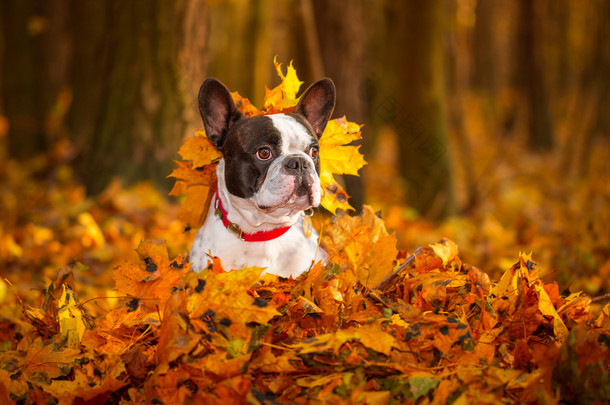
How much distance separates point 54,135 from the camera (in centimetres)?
1152

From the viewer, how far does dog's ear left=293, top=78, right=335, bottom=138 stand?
3244 millimetres

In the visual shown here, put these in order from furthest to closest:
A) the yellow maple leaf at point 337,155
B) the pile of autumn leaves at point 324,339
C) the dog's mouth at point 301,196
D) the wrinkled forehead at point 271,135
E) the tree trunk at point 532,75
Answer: the tree trunk at point 532,75
the yellow maple leaf at point 337,155
the wrinkled forehead at point 271,135
the dog's mouth at point 301,196
the pile of autumn leaves at point 324,339

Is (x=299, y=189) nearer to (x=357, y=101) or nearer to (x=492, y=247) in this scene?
(x=492, y=247)

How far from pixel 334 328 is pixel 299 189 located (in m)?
0.74

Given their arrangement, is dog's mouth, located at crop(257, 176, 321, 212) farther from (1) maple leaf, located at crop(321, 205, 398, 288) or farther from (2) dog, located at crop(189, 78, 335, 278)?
(1) maple leaf, located at crop(321, 205, 398, 288)

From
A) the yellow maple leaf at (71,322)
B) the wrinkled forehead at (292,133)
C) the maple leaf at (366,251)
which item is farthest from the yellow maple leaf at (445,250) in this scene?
the yellow maple leaf at (71,322)

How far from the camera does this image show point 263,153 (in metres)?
3.04

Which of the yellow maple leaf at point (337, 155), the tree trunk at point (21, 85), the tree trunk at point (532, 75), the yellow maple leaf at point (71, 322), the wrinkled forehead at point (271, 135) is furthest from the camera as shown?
the tree trunk at point (532, 75)

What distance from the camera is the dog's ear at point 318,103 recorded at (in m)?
3.24

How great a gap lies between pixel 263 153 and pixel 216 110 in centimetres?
38

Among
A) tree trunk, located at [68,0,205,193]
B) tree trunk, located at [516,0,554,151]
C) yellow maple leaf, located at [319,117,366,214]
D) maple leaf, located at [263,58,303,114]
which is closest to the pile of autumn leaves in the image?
yellow maple leaf, located at [319,117,366,214]

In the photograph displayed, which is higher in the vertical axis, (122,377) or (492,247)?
(492,247)

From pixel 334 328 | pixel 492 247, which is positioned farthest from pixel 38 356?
pixel 492 247

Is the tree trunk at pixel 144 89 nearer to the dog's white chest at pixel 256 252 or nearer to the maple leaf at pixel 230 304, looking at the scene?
the dog's white chest at pixel 256 252
